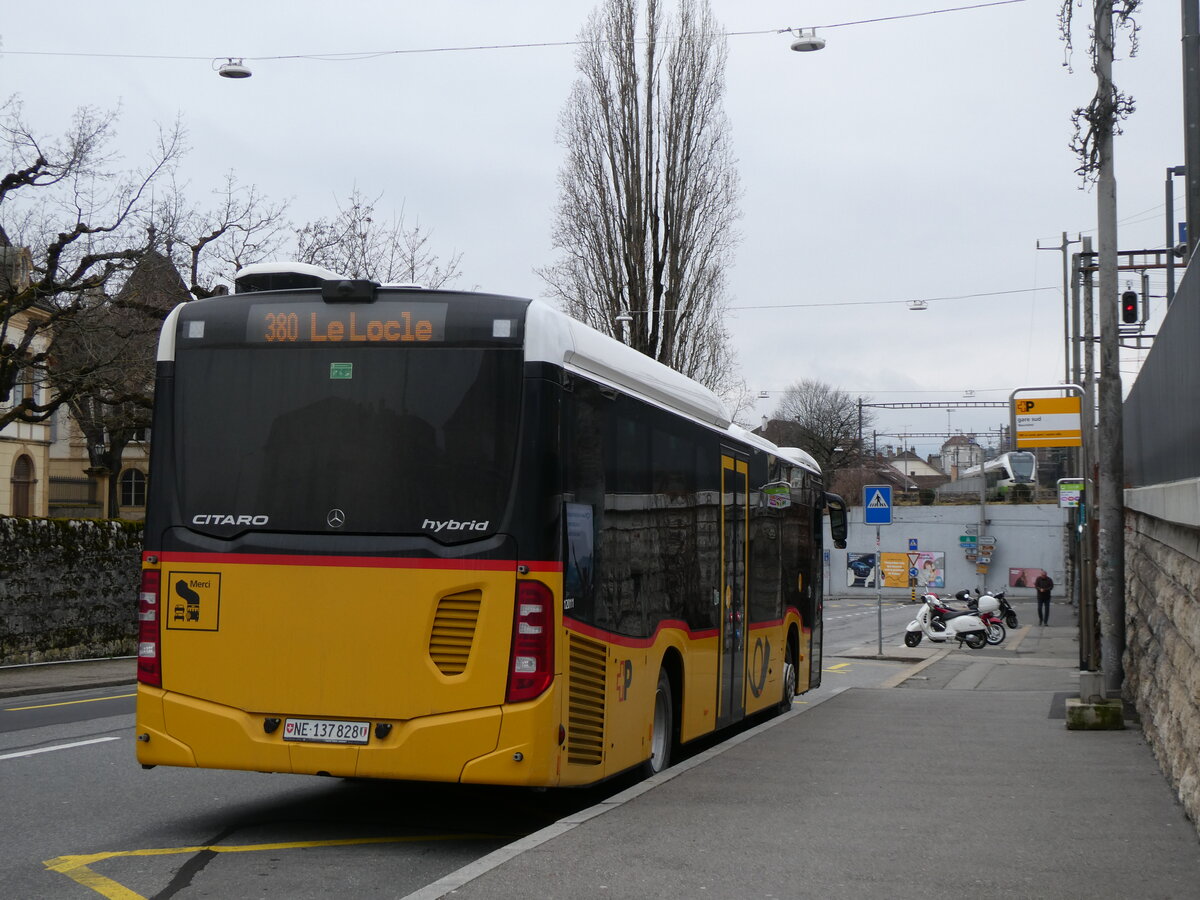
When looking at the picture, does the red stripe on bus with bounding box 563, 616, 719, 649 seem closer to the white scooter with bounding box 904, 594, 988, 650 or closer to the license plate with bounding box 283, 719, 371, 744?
the license plate with bounding box 283, 719, 371, 744

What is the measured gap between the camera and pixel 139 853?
24.4 ft

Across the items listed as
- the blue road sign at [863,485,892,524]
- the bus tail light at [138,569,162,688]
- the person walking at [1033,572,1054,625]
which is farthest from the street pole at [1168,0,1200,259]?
the person walking at [1033,572,1054,625]

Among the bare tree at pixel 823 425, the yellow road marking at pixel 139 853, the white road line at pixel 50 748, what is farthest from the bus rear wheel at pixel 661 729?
the bare tree at pixel 823 425

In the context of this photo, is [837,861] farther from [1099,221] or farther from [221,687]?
[1099,221]

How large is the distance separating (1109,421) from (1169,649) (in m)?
4.99

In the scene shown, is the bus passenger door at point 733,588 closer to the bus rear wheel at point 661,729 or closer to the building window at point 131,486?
the bus rear wheel at point 661,729

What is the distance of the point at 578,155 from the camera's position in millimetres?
35031

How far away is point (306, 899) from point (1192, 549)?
573 centimetres

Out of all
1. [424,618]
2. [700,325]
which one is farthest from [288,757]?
[700,325]

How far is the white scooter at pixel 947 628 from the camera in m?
35.0

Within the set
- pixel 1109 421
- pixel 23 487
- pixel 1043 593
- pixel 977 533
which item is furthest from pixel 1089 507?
pixel 977 533

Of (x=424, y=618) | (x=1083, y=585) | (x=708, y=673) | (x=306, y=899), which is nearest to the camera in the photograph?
(x=306, y=899)

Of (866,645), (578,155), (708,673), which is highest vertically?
(578,155)

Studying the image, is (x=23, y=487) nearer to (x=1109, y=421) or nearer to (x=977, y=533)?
(x=1109, y=421)
